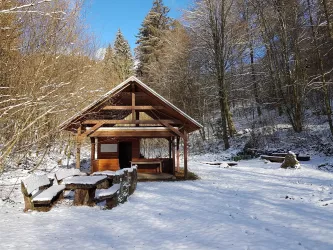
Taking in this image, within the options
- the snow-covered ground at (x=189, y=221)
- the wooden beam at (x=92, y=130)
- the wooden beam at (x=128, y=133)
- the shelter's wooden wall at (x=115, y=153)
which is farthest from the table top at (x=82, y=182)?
the shelter's wooden wall at (x=115, y=153)

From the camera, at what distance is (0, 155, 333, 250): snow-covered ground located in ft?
18.0

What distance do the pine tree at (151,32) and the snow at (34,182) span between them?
29.6 m

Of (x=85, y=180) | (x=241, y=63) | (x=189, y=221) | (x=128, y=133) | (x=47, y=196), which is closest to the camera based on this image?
(x=189, y=221)

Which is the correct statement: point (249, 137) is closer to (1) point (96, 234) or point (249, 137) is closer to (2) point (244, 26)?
(2) point (244, 26)

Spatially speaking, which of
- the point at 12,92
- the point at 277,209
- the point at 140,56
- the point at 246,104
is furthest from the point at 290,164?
the point at 140,56

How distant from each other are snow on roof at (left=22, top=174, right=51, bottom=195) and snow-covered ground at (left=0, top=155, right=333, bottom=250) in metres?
0.69

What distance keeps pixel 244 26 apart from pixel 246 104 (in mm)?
11055

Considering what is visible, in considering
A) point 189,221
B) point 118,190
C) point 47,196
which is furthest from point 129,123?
point 189,221

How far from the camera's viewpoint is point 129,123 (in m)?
14.0

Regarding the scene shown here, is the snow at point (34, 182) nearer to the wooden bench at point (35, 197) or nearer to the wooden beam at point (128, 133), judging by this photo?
the wooden bench at point (35, 197)

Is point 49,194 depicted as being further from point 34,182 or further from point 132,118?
point 132,118

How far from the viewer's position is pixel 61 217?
7316 mm

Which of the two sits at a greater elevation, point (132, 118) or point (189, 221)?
point (132, 118)

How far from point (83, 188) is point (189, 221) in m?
3.37
